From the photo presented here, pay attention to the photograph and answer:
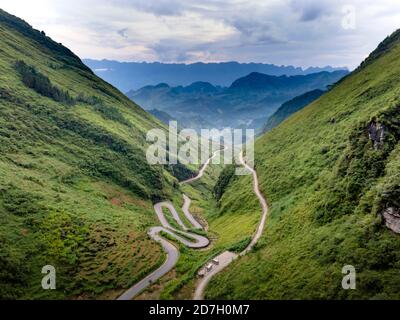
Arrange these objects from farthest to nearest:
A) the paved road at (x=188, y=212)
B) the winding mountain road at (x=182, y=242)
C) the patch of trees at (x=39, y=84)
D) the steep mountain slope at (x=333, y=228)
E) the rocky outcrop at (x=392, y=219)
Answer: the patch of trees at (x=39, y=84)
the paved road at (x=188, y=212)
the winding mountain road at (x=182, y=242)
the rocky outcrop at (x=392, y=219)
the steep mountain slope at (x=333, y=228)

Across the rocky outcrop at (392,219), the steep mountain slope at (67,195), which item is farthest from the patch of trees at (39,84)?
the rocky outcrop at (392,219)

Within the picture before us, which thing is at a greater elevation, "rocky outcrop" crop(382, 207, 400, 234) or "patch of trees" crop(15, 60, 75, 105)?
"patch of trees" crop(15, 60, 75, 105)

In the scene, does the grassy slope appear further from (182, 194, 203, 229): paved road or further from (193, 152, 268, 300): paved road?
(182, 194, 203, 229): paved road

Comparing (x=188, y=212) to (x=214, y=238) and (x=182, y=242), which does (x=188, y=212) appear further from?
(x=182, y=242)

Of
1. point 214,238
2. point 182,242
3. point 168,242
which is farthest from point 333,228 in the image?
point 168,242

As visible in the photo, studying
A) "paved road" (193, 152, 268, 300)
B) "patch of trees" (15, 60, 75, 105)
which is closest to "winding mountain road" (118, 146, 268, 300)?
"paved road" (193, 152, 268, 300)

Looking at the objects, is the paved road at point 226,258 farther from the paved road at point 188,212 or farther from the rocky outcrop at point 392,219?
the paved road at point 188,212
